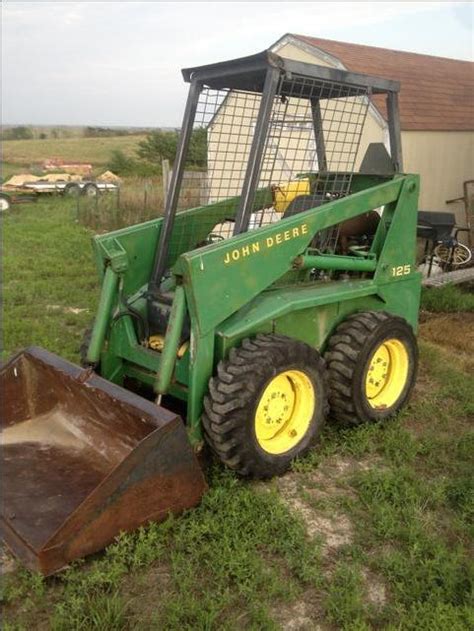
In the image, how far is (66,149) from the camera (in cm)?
4641

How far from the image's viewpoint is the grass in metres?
35.8

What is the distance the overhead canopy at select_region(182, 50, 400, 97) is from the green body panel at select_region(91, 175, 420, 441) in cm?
70

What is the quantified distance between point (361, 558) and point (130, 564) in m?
1.08

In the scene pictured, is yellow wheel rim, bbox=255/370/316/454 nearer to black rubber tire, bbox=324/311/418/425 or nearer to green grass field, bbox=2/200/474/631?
Result: green grass field, bbox=2/200/474/631

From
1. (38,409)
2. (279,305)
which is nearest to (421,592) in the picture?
(279,305)

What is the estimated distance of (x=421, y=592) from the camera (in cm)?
264

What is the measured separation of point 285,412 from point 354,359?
573 mm

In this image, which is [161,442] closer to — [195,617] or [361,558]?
[195,617]

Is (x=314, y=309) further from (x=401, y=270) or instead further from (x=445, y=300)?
(x=445, y=300)

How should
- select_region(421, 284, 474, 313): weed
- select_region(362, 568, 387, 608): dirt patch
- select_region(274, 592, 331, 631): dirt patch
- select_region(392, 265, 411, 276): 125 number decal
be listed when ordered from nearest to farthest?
select_region(274, 592, 331, 631): dirt patch
select_region(362, 568, 387, 608): dirt patch
select_region(392, 265, 411, 276): 125 number decal
select_region(421, 284, 474, 313): weed

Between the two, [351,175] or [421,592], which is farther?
[351,175]

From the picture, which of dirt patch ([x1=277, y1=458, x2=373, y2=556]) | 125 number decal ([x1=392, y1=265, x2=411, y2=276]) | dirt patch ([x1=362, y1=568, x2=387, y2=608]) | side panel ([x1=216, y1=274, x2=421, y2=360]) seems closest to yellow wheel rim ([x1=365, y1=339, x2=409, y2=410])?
side panel ([x1=216, y1=274, x2=421, y2=360])

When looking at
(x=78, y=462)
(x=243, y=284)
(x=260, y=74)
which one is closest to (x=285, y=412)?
(x=243, y=284)

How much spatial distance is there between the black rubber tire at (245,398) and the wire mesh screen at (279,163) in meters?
0.99
